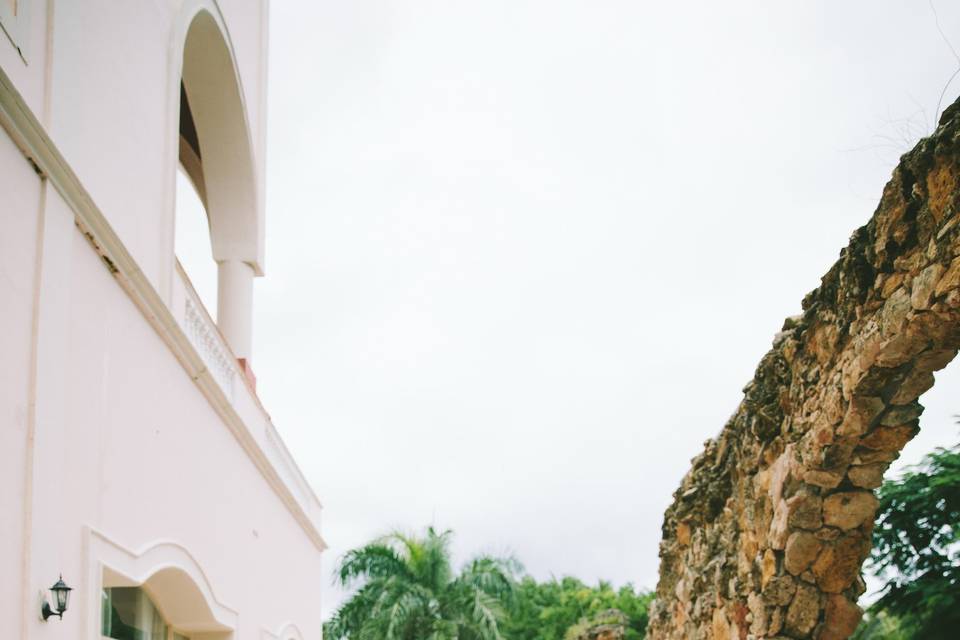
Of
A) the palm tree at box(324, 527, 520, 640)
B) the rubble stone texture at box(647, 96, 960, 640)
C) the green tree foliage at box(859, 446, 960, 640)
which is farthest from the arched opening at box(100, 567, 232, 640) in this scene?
the palm tree at box(324, 527, 520, 640)

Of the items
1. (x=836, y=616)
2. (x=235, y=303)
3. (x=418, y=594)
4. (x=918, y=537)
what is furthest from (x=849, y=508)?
(x=418, y=594)

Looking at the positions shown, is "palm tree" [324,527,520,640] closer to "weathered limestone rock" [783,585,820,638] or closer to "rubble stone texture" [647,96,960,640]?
"rubble stone texture" [647,96,960,640]

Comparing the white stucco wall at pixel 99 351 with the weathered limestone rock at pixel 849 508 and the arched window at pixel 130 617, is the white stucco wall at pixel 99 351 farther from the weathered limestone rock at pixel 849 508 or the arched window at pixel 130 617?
the weathered limestone rock at pixel 849 508

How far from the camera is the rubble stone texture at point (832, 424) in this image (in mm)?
6180

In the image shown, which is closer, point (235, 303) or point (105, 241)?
point (105, 241)

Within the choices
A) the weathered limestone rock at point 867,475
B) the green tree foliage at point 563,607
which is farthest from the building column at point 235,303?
the green tree foliage at point 563,607

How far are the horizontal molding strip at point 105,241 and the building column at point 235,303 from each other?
205cm

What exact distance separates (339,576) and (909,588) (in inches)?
571

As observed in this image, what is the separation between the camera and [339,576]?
23.9 m

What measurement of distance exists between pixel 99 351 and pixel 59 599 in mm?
1478

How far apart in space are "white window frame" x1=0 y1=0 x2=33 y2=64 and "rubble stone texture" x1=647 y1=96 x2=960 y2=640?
448cm

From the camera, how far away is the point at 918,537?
38.8ft

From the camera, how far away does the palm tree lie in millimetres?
22906

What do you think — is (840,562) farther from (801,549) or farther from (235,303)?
(235,303)
